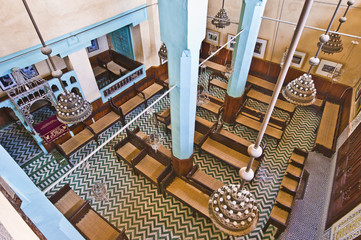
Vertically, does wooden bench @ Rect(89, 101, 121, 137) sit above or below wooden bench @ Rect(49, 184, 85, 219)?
above

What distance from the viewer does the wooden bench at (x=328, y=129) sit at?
721 cm

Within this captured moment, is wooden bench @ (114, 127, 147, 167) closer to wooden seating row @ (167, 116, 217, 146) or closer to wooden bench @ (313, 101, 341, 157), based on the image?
wooden seating row @ (167, 116, 217, 146)

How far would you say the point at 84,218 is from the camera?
550 cm

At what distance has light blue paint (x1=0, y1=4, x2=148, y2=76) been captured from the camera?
5336 millimetres

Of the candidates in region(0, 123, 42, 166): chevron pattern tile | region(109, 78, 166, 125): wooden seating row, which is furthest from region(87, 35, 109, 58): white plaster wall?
region(0, 123, 42, 166): chevron pattern tile

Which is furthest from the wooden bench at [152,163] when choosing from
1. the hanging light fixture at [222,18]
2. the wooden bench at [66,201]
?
the hanging light fixture at [222,18]

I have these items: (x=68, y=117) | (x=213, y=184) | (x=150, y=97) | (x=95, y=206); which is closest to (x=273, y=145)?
(x=213, y=184)

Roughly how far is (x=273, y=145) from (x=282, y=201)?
247cm

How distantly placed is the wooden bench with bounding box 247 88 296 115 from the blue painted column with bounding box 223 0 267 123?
1.18m

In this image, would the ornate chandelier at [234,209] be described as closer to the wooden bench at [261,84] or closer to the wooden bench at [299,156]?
the wooden bench at [299,156]

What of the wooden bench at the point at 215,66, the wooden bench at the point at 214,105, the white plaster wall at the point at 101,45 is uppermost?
the white plaster wall at the point at 101,45

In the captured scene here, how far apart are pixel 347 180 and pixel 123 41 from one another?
27.0 ft

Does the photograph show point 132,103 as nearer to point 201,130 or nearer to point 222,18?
point 201,130

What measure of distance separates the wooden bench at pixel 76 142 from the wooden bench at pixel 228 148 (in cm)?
371
